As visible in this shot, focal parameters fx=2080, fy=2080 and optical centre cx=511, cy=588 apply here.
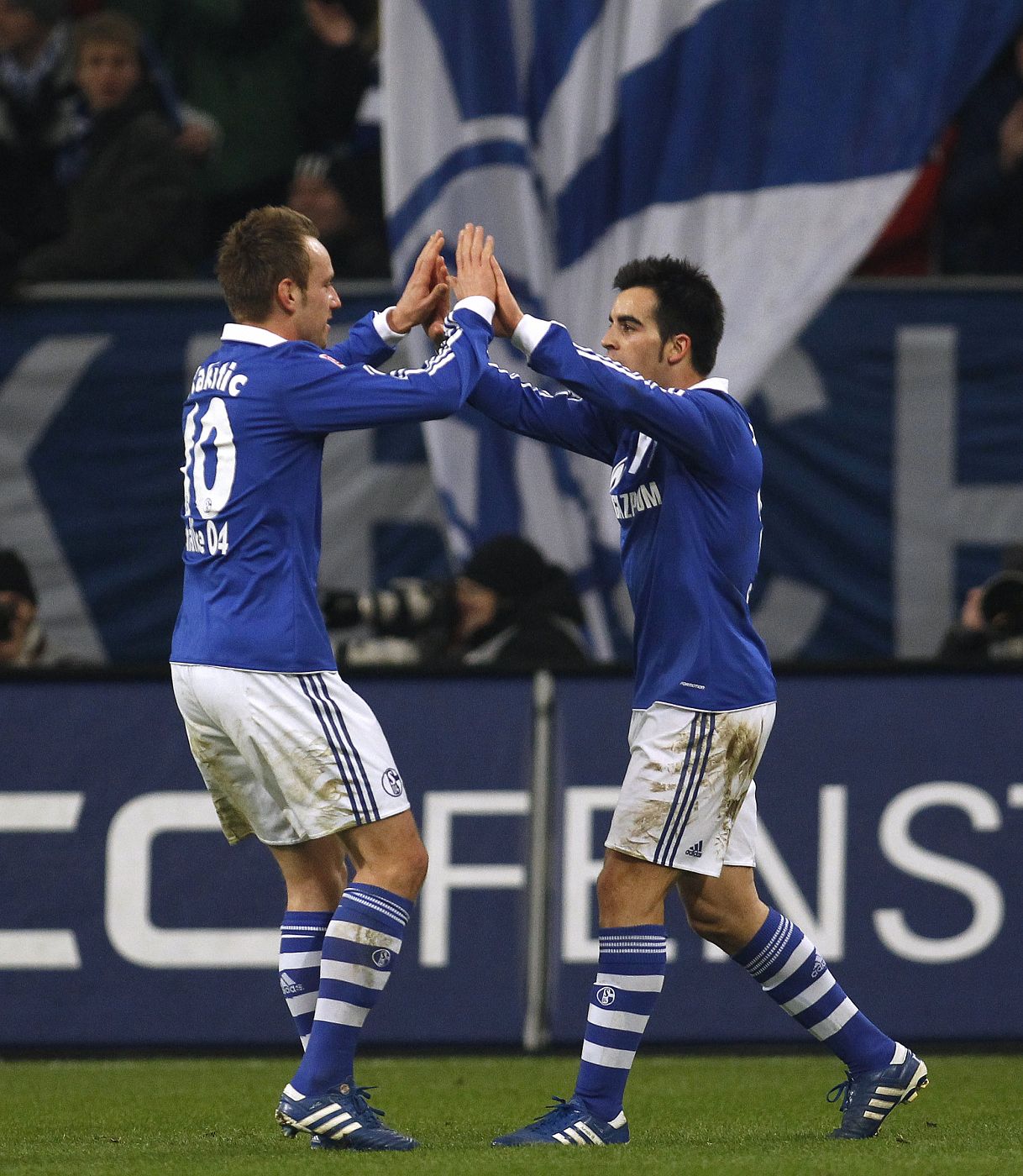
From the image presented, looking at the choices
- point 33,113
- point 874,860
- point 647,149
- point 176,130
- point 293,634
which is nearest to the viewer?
point 293,634

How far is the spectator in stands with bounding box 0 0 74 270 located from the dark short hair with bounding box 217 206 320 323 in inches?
231

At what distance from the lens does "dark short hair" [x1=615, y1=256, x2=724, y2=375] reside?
16.4ft

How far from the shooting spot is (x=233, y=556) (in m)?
4.67

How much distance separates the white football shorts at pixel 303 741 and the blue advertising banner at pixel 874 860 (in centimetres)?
243

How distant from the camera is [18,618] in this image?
7926 mm

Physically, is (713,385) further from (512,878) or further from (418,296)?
(512,878)

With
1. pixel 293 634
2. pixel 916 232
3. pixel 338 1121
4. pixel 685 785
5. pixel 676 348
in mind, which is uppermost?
pixel 916 232

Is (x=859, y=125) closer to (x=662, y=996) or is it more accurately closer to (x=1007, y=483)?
(x=1007, y=483)

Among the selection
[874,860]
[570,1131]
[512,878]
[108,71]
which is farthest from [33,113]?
[570,1131]

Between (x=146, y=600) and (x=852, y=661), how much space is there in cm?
379

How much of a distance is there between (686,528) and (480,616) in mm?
3167

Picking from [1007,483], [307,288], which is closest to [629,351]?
[307,288]

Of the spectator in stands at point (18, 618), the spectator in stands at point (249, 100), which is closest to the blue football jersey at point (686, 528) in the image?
the spectator in stands at point (18, 618)

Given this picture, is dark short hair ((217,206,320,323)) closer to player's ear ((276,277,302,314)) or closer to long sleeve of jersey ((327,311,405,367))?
player's ear ((276,277,302,314))
